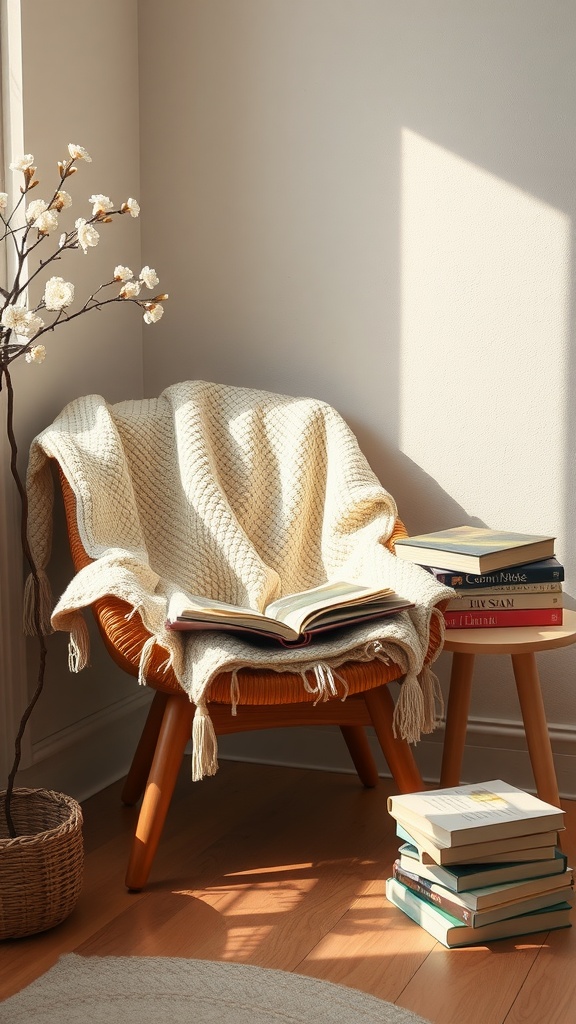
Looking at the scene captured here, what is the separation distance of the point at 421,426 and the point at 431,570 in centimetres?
44

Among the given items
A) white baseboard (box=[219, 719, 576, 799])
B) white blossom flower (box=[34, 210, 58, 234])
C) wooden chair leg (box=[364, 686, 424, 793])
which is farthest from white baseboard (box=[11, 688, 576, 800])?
white blossom flower (box=[34, 210, 58, 234])

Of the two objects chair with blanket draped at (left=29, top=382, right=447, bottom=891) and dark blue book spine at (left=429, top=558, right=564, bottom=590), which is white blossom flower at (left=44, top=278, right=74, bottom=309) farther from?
dark blue book spine at (left=429, top=558, right=564, bottom=590)

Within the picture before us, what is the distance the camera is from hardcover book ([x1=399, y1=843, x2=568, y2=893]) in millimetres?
1556

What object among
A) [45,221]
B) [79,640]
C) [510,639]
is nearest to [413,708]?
[510,639]

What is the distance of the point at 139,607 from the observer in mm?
1709

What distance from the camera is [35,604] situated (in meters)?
1.97

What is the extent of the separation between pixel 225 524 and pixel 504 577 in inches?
21.3

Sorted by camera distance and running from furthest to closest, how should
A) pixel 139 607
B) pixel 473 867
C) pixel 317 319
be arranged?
1. pixel 317 319
2. pixel 139 607
3. pixel 473 867

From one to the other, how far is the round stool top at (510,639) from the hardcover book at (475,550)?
116mm

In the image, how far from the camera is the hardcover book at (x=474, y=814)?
156 centimetres

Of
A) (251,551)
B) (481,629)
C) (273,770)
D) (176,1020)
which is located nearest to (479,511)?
(481,629)

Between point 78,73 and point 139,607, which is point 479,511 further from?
point 78,73

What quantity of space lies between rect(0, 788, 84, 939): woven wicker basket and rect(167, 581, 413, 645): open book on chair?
0.37 m

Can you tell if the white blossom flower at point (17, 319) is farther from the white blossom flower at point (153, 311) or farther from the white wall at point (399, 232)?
the white wall at point (399, 232)
